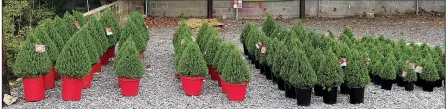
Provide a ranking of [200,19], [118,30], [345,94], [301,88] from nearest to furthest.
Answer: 1. [301,88]
2. [345,94]
3. [118,30]
4. [200,19]

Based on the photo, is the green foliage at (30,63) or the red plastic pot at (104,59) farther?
the red plastic pot at (104,59)

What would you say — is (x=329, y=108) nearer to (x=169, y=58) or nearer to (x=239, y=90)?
(x=239, y=90)

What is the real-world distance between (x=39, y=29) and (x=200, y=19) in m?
7.36

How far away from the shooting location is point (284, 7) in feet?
48.0

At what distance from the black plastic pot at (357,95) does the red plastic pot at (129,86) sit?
2.12 metres

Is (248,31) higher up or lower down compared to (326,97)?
higher up

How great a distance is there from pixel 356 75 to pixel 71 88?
2.77 m

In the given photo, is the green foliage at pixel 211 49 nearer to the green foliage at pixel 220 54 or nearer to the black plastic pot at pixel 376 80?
the green foliage at pixel 220 54

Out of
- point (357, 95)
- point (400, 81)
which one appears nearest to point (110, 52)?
point (357, 95)

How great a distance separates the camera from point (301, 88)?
580 centimetres

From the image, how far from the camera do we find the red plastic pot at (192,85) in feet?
20.2

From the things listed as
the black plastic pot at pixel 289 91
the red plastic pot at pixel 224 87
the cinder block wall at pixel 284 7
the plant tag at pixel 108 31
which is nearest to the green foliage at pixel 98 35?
the plant tag at pixel 108 31

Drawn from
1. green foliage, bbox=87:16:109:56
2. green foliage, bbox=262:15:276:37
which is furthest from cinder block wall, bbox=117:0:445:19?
green foliage, bbox=87:16:109:56

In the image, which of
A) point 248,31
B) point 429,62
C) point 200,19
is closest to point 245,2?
point 200,19
